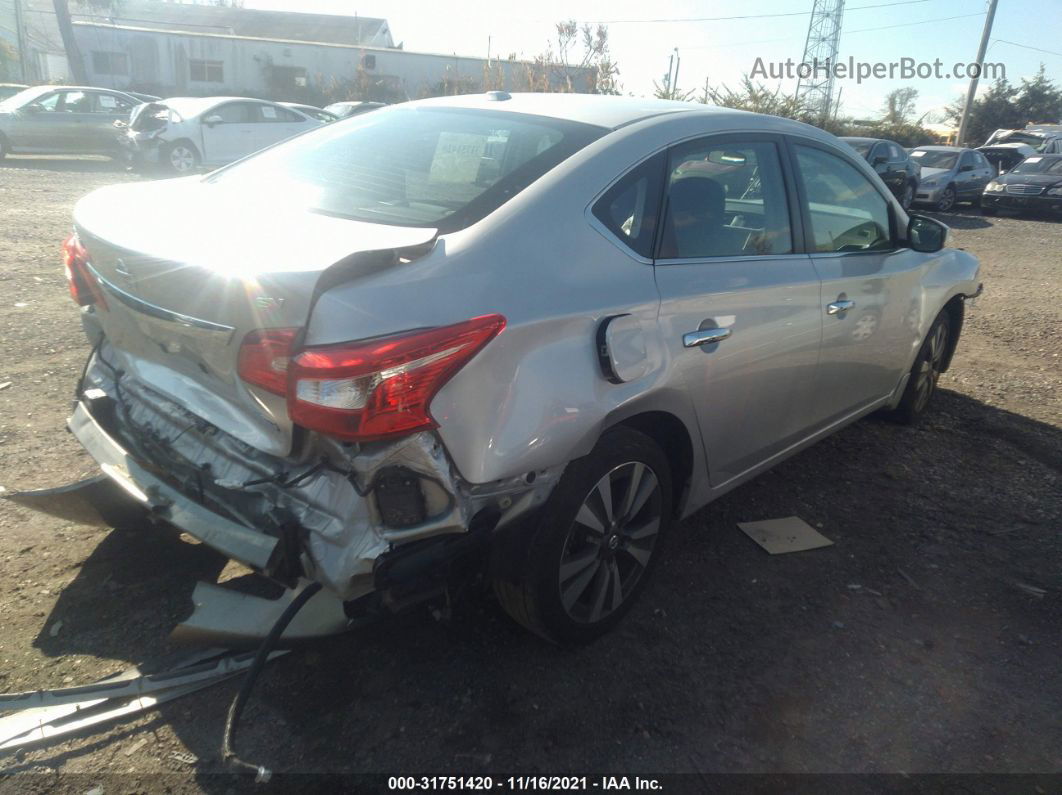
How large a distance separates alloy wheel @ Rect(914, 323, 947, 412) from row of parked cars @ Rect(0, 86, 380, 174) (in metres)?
12.5

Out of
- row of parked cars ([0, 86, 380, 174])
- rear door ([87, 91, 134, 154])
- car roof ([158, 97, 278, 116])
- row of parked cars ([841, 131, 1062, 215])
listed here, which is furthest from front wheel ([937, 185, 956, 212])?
rear door ([87, 91, 134, 154])

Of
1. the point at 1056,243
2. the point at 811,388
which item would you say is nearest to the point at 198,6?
the point at 1056,243

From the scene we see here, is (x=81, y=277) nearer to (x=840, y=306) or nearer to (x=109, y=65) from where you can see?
(x=840, y=306)

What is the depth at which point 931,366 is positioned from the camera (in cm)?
507

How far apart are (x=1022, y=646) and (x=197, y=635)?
113 inches

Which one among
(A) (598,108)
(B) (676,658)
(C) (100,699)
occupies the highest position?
(A) (598,108)

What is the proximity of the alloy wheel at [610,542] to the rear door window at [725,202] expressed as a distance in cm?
80

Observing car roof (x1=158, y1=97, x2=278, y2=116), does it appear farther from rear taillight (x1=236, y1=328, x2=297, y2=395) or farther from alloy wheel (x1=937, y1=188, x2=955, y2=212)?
rear taillight (x1=236, y1=328, x2=297, y2=395)

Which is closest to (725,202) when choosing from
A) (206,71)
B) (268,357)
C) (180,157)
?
(268,357)

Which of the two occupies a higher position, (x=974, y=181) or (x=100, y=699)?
(x=100, y=699)

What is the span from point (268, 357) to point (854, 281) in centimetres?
272

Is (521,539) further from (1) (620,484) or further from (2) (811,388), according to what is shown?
(2) (811,388)

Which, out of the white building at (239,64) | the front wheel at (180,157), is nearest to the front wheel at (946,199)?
the front wheel at (180,157)

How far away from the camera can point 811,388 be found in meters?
3.60
